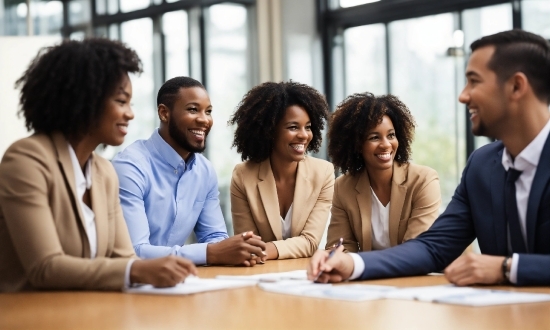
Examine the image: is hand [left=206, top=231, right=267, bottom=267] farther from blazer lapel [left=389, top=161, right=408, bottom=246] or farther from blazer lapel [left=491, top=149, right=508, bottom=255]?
blazer lapel [left=491, top=149, right=508, bottom=255]

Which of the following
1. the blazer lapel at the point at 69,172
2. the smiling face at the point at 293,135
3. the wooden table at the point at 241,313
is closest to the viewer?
the wooden table at the point at 241,313

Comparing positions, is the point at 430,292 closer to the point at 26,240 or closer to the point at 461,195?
the point at 461,195

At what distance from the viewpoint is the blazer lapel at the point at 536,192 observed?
225cm

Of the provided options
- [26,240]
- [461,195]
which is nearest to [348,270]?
[461,195]

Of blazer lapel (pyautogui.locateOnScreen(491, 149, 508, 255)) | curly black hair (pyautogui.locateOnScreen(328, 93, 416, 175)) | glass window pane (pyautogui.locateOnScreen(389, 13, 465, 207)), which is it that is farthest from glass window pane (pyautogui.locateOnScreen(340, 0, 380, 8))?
blazer lapel (pyautogui.locateOnScreen(491, 149, 508, 255))

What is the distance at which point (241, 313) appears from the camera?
1826 millimetres

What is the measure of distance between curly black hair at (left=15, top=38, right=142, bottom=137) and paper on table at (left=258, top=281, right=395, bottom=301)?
0.74m

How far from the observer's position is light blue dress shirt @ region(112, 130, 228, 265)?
11.1 ft

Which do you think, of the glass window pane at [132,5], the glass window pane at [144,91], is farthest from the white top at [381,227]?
the glass window pane at [132,5]

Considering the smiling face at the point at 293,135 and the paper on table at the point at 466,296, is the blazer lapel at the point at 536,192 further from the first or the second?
the smiling face at the point at 293,135

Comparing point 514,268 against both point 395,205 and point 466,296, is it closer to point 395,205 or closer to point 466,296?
point 466,296

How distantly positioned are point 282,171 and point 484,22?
10.7 feet

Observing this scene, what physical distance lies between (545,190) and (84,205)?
135cm

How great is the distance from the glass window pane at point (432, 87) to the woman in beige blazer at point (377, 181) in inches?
116
